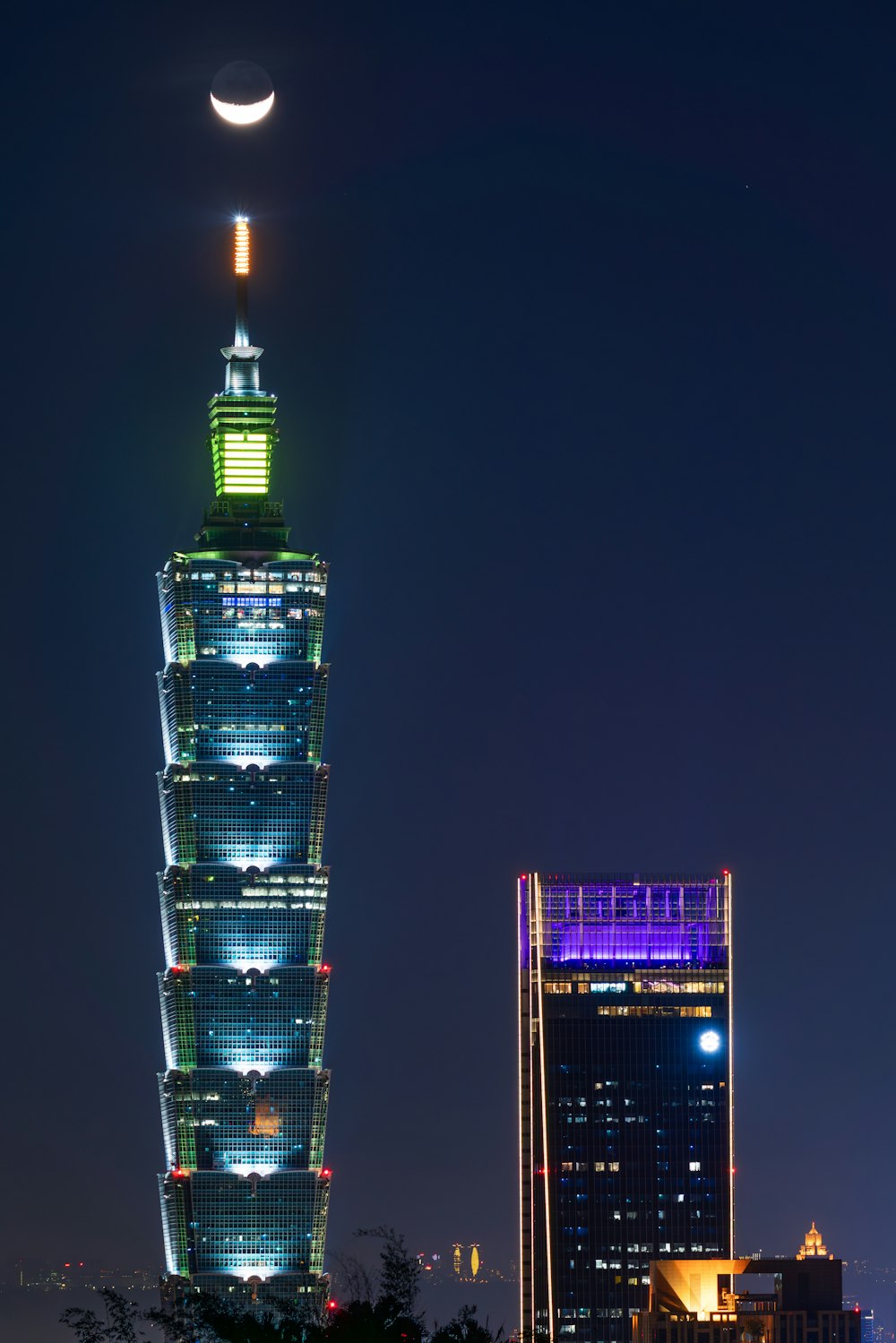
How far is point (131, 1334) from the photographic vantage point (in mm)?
158000

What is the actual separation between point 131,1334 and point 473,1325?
18.3 metres

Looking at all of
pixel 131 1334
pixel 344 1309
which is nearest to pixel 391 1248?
pixel 344 1309

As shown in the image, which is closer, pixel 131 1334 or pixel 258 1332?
pixel 258 1332

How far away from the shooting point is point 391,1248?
17300 centimetres

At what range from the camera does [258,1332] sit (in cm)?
14838

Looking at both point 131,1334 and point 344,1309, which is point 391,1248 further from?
point 131,1334

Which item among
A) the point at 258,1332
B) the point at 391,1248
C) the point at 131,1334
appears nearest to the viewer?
the point at 258,1332

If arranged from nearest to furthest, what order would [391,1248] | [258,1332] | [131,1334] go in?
1. [258,1332]
2. [131,1334]
3. [391,1248]

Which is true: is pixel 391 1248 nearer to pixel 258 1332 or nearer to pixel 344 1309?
pixel 344 1309

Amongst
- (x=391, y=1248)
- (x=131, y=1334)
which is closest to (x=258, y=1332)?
(x=131, y=1334)

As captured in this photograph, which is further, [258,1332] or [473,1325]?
[473,1325]

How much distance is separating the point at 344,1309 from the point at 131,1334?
546 inches

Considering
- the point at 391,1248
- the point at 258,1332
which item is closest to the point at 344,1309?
the point at 391,1248

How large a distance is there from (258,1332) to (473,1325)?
621 inches
